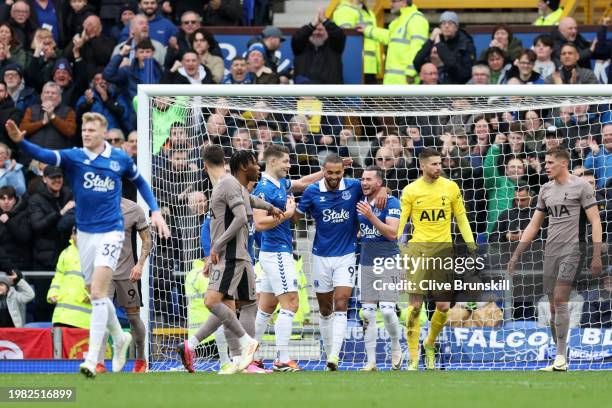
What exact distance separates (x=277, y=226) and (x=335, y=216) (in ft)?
2.59

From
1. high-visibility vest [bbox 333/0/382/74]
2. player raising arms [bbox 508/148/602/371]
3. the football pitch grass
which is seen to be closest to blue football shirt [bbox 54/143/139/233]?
the football pitch grass

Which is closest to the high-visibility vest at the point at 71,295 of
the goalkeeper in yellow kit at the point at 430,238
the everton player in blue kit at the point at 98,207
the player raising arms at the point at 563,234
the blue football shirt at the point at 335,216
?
the blue football shirt at the point at 335,216

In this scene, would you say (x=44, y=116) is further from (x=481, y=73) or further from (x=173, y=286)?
(x=481, y=73)

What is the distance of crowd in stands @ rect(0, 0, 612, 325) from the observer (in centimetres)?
1658

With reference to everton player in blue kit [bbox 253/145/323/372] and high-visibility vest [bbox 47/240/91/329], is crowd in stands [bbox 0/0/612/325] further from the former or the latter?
everton player in blue kit [bbox 253/145/323/372]

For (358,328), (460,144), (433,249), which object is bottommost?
(358,328)

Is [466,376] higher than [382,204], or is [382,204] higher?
[382,204]

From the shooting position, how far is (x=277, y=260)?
558 inches

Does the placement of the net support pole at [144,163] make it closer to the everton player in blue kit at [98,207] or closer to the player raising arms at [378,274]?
the player raising arms at [378,274]

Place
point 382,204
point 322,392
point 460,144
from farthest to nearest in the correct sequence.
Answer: point 460,144
point 382,204
point 322,392

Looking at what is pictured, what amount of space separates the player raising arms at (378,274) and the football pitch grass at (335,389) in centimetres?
145

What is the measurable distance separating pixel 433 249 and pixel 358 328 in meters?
1.90

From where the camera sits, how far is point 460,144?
1744cm

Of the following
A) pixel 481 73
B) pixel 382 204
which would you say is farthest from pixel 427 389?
pixel 481 73
